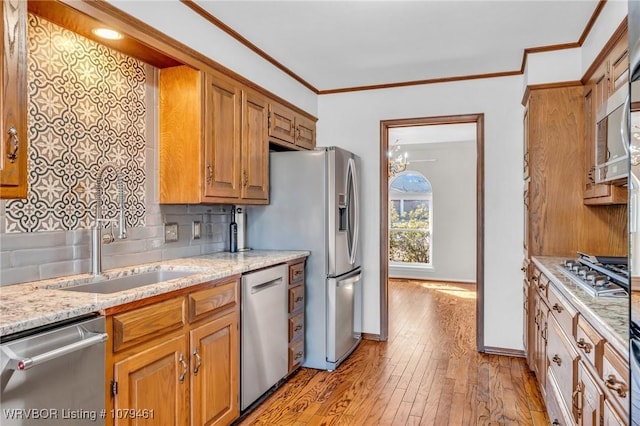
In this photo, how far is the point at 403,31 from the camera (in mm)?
2795

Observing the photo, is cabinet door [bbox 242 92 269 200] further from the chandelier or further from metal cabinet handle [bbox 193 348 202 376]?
the chandelier

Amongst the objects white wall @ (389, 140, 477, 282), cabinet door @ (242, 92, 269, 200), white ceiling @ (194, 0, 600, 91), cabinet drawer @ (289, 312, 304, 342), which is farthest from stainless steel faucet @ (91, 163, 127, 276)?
white wall @ (389, 140, 477, 282)

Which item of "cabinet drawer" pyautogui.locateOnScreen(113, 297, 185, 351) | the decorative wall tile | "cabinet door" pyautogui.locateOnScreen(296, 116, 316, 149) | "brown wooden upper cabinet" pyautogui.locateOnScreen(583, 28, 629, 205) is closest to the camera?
"cabinet drawer" pyautogui.locateOnScreen(113, 297, 185, 351)

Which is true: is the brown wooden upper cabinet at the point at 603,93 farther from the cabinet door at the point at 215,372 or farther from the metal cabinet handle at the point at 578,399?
the cabinet door at the point at 215,372

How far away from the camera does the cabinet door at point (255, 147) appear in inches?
116

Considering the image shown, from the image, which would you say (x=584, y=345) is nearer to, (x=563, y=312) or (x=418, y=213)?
(x=563, y=312)

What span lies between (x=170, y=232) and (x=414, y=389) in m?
1.98

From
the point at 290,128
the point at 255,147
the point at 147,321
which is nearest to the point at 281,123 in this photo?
the point at 290,128

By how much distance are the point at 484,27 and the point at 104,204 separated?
2.57 metres

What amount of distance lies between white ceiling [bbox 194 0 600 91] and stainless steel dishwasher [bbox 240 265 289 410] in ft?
5.20

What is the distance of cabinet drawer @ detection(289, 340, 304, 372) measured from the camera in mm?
3029

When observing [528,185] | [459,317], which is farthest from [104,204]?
[459,317]

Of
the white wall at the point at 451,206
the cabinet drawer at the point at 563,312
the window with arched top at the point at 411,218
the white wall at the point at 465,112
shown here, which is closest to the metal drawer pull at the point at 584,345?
the cabinet drawer at the point at 563,312

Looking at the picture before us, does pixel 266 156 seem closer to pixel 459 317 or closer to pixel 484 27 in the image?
pixel 484 27
